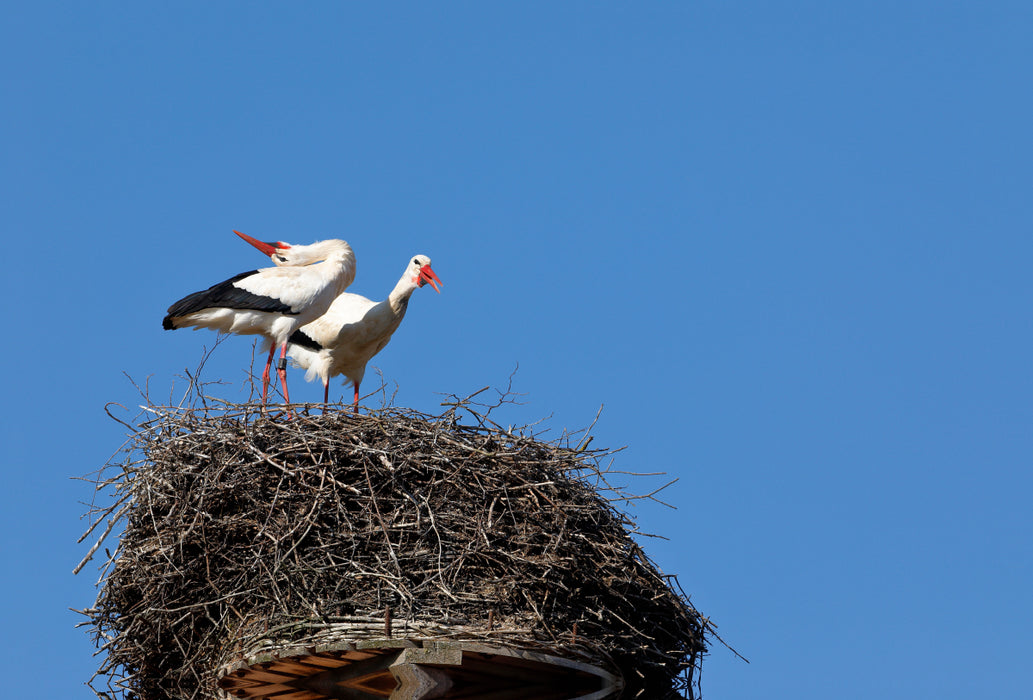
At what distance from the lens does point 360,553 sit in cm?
755

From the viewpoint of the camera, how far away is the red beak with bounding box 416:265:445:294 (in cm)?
1188

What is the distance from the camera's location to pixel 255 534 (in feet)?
25.1

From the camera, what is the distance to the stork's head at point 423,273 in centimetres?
1188

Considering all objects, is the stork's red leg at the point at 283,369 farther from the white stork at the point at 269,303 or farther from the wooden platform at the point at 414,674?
the wooden platform at the point at 414,674

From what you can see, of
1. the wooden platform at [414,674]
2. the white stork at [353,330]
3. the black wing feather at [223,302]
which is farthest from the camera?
the white stork at [353,330]

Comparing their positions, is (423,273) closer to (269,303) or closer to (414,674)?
(269,303)

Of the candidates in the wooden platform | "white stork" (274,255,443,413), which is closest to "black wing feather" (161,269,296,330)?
"white stork" (274,255,443,413)

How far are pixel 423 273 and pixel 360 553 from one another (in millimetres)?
4755

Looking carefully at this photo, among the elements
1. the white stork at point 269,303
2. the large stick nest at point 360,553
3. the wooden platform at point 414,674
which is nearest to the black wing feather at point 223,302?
the white stork at point 269,303

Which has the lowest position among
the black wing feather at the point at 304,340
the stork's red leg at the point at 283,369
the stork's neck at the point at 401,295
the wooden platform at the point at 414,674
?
the wooden platform at the point at 414,674

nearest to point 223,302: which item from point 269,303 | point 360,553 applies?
point 269,303

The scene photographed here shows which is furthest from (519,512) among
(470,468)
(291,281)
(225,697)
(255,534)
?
(291,281)

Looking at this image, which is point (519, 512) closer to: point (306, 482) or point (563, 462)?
point (563, 462)

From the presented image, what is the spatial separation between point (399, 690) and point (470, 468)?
141cm
